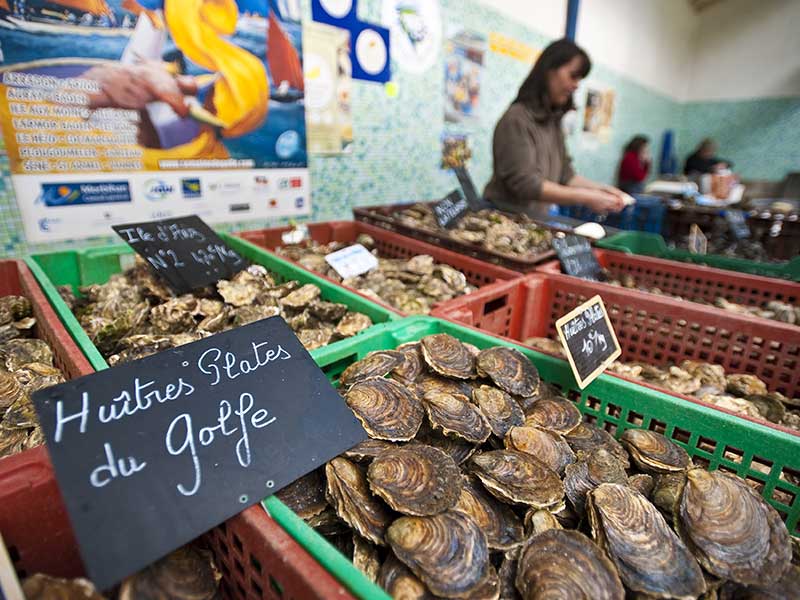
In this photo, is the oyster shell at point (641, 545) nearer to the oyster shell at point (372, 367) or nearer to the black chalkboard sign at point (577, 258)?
the oyster shell at point (372, 367)

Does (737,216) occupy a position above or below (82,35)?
below

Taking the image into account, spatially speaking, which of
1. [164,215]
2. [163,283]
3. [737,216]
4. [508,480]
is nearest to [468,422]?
[508,480]

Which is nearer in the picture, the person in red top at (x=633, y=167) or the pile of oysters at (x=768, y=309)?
the pile of oysters at (x=768, y=309)

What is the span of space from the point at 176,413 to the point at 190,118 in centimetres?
286

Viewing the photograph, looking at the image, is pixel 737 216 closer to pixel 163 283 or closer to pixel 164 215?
pixel 163 283

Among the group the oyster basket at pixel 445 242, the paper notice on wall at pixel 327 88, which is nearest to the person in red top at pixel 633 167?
the paper notice on wall at pixel 327 88

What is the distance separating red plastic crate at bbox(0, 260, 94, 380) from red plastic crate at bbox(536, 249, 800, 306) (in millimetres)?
1760

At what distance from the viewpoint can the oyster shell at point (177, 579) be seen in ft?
1.92

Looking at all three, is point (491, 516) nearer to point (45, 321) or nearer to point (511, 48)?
point (45, 321)

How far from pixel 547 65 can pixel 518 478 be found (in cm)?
310

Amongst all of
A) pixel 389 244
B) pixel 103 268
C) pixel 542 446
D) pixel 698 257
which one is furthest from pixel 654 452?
pixel 103 268

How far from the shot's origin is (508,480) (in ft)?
2.72

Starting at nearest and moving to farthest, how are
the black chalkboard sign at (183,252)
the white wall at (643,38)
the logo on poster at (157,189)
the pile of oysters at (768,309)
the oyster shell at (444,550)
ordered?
the oyster shell at (444,550), the black chalkboard sign at (183,252), the pile of oysters at (768,309), the logo on poster at (157,189), the white wall at (643,38)

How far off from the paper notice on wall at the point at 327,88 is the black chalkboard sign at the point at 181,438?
3.26m
